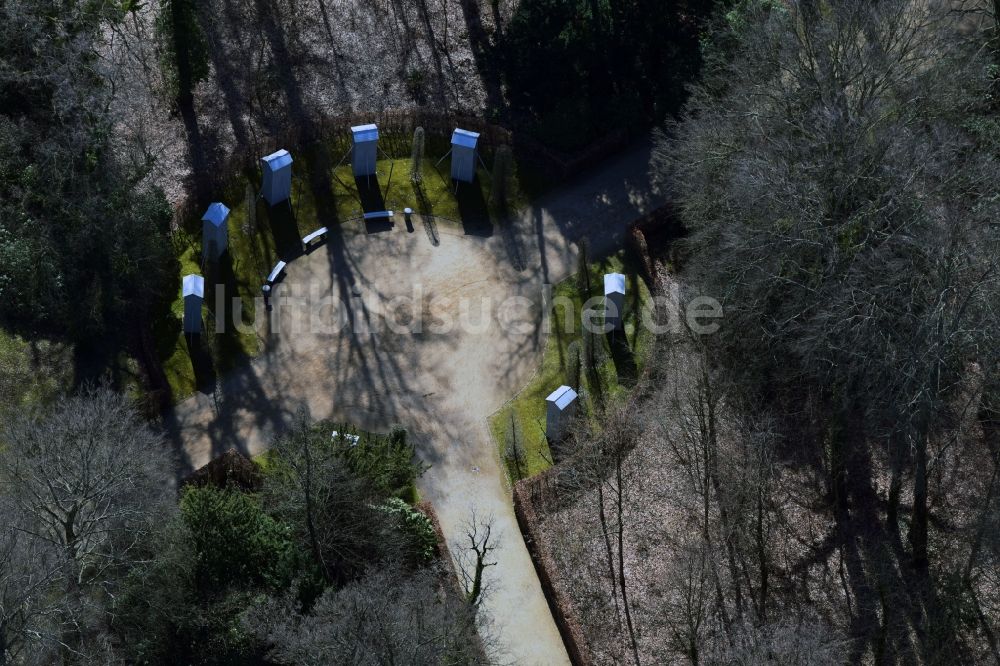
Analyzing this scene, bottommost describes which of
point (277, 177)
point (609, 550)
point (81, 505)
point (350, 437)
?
point (609, 550)

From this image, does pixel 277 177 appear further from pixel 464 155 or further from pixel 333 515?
pixel 333 515

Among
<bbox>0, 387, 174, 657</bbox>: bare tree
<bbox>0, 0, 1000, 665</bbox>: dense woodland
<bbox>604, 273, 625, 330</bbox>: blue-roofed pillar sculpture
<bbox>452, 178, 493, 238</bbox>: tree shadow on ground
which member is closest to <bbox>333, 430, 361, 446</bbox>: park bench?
<bbox>0, 0, 1000, 665</bbox>: dense woodland

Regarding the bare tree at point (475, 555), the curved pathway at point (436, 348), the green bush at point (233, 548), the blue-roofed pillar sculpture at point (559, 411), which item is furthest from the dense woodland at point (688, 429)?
the curved pathway at point (436, 348)

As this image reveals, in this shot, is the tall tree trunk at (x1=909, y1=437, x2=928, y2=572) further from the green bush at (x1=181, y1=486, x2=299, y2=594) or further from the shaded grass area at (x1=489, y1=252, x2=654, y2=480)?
the green bush at (x1=181, y1=486, x2=299, y2=594)

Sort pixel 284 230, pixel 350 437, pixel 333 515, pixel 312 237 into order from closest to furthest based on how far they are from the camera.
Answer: pixel 333 515
pixel 350 437
pixel 312 237
pixel 284 230

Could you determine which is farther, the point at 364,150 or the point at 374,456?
the point at 364,150

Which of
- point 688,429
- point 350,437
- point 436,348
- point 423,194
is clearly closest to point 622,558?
point 688,429
